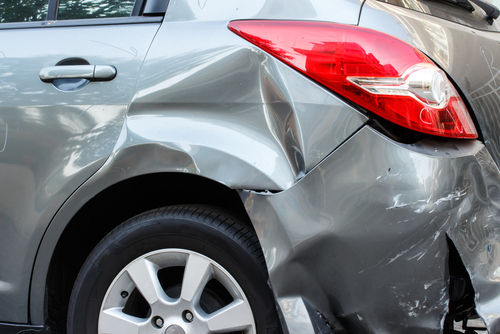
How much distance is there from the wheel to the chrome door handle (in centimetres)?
45

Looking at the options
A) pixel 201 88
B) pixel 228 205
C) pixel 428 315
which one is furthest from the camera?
pixel 228 205

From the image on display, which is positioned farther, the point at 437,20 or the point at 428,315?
the point at 437,20

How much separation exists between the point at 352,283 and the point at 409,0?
34.8 inches

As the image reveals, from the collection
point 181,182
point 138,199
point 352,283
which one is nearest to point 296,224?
point 352,283

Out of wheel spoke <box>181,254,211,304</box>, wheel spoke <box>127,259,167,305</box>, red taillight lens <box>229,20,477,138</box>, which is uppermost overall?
red taillight lens <box>229,20,477,138</box>

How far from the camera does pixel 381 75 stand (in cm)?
163

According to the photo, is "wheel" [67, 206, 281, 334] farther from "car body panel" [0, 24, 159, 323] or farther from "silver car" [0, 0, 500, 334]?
"car body panel" [0, 24, 159, 323]

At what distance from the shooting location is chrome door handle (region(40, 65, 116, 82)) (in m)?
1.93

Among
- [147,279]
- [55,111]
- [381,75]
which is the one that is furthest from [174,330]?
[381,75]

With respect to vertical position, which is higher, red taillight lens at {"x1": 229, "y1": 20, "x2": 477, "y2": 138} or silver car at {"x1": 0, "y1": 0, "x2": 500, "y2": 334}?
red taillight lens at {"x1": 229, "y1": 20, "x2": 477, "y2": 138}

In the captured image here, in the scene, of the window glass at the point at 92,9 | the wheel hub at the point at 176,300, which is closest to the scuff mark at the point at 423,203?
the wheel hub at the point at 176,300

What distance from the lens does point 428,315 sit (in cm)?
162

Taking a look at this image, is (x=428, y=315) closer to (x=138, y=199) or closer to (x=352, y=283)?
(x=352, y=283)

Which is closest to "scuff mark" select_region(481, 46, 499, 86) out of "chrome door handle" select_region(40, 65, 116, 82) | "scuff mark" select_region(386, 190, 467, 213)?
"scuff mark" select_region(386, 190, 467, 213)
